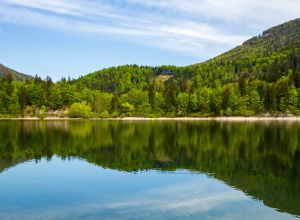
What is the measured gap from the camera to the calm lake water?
93.0ft

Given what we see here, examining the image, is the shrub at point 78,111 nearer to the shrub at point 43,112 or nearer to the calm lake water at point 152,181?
the shrub at point 43,112

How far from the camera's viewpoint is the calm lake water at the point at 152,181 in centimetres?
2836


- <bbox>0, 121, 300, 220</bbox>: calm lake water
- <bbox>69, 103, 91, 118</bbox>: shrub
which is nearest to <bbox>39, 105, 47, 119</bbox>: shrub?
<bbox>69, 103, 91, 118</bbox>: shrub

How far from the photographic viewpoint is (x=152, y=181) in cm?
3850

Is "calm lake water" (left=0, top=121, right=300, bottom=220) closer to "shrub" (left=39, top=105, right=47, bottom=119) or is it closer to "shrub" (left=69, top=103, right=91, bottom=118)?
"shrub" (left=69, top=103, right=91, bottom=118)

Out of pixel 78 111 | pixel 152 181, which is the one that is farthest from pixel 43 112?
pixel 152 181

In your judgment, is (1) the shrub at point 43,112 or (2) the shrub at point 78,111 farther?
(2) the shrub at point 78,111

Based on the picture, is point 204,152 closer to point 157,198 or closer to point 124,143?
point 124,143

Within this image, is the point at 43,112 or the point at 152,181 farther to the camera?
the point at 43,112

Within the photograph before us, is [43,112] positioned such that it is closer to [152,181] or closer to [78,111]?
[78,111]

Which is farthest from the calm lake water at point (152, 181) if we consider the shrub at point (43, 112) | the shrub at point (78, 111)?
the shrub at point (43, 112)

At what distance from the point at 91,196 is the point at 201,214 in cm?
960

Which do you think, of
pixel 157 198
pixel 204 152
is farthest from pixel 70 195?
pixel 204 152

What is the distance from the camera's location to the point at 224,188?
34.9 meters
